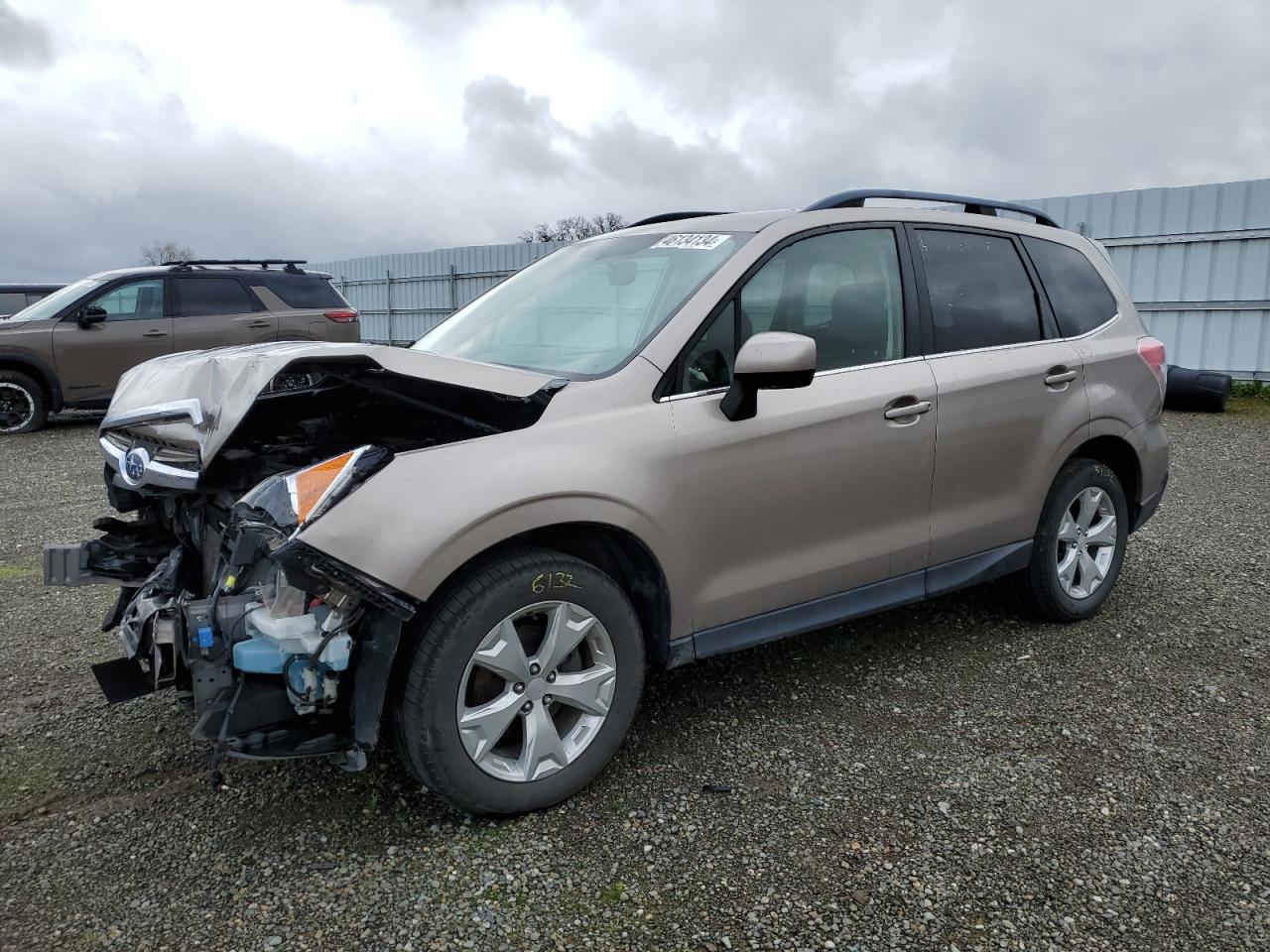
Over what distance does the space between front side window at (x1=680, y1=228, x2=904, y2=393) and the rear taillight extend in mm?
1527

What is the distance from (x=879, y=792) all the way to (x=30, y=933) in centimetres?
232

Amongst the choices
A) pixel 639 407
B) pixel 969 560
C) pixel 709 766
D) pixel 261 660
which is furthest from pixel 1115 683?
pixel 261 660

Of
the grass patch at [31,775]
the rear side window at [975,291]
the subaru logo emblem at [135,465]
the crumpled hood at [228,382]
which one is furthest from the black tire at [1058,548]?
the grass patch at [31,775]

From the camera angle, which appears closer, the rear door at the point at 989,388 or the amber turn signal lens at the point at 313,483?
the amber turn signal lens at the point at 313,483

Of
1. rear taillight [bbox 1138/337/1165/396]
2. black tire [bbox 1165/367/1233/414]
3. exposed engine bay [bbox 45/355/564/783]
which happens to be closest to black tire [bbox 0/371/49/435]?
exposed engine bay [bbox 45/355/564/783]

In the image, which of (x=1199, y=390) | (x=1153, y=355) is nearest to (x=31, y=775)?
(x=1153, y=355)

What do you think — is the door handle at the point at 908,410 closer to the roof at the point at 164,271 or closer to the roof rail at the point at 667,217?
the roof rail at the point at 667,217

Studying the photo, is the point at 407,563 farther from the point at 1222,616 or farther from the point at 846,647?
the point at 1222,616

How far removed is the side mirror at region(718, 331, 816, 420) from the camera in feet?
9.29

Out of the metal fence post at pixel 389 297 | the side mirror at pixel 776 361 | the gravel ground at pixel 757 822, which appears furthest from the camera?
the metal fence post at pixel 389 297

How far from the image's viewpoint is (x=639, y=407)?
9.59ft

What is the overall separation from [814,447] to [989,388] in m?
0.99

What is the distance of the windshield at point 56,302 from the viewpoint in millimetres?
10695

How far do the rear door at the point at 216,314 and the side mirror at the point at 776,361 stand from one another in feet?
31.1
